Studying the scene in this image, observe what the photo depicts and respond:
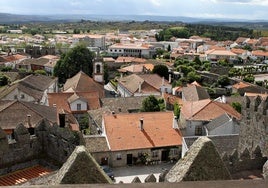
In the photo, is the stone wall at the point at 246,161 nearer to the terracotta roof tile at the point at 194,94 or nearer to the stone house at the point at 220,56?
the terracotta roof tile at the point at 194,94

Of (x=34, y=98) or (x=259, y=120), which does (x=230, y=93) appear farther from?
(x=259, y=120)

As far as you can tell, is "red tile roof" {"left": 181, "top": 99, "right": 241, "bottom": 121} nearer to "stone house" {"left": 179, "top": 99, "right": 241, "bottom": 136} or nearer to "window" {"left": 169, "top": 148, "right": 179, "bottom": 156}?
"stone house" {"left": 179, "top": 99, "right": 241, "bottom": 136}

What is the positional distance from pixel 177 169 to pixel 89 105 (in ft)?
111

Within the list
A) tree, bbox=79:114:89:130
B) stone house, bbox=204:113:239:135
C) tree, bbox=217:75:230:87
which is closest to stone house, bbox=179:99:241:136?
stone house, bbox=204:113:239:135

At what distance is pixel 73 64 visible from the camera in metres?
57.9

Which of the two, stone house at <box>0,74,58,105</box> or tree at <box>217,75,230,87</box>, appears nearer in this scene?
stone house at <box>0,74,58,105</box>

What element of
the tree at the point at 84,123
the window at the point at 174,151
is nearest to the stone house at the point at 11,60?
the tree at the point at 84,123

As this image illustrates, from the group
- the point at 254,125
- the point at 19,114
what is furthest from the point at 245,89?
the point at 19,114

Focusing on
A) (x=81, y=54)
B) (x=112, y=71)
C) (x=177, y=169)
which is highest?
(x=177, y=169)

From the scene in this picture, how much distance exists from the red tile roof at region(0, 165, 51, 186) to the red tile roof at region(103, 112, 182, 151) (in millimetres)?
13075

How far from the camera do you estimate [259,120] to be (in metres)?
18.2

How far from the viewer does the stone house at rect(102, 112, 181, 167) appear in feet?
86.1

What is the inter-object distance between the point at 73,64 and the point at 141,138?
3274 centimetres

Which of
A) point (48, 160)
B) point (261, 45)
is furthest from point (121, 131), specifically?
point (261, 45)
